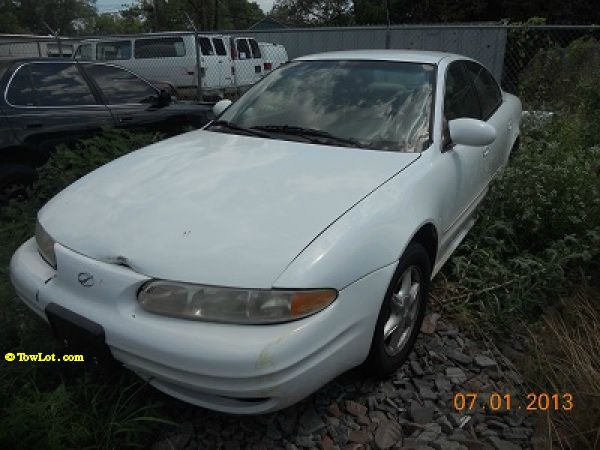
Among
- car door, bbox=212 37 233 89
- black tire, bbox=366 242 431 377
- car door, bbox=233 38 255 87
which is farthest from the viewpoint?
car door, bbox=233 38 255 87

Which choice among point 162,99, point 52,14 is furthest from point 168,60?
point 52,14

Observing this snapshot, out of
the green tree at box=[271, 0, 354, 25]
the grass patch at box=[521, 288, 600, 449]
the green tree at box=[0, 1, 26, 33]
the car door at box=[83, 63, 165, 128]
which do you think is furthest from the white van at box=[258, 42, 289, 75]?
the green tree at box=[0, 1, 26, 33]

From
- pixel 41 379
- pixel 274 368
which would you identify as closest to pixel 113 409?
pixel 41 379

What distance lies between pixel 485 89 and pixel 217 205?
2880 mm

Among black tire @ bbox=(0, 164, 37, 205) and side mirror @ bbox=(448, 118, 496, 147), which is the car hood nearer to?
A: side mirror @ bbox=(448, 118, 496, 147)

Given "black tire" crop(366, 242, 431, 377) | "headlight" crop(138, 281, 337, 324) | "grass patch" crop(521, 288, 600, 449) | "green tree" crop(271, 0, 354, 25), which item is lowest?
"grass patch" crop(521, 288, 600, 449)

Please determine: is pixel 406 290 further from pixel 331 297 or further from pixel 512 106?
pixel 512 106

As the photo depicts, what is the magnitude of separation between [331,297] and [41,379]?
1428 millimetres

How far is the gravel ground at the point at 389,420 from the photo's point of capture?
2.09m

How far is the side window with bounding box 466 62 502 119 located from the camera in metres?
3.86

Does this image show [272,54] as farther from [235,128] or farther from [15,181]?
[235,128]

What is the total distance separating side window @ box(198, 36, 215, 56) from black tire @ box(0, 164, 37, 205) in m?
8.75

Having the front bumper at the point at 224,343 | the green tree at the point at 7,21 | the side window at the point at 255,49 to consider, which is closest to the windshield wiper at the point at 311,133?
the front bumper at the point at 224,343

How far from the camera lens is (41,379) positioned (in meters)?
2.29
